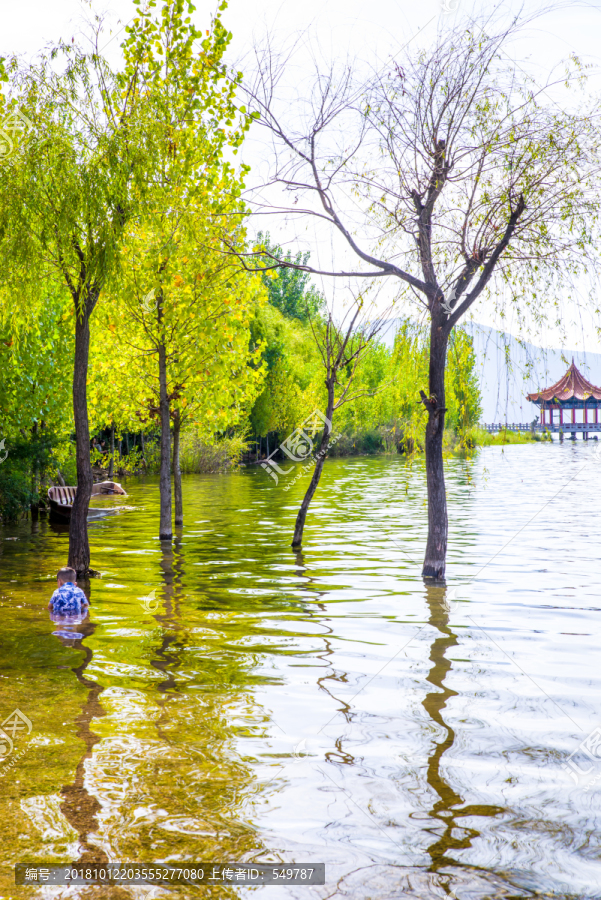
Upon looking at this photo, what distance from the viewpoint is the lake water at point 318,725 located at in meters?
4.42

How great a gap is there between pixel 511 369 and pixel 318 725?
6268 millimetres

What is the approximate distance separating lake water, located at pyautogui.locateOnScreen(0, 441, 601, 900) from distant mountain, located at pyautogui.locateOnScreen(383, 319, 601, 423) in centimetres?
287

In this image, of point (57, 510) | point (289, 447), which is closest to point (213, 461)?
point (289, 447)

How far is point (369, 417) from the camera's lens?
67188mm

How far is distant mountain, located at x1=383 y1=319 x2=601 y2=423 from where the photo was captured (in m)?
10.4

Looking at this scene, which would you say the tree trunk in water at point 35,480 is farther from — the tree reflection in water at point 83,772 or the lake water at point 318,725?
the tree reflection in water at point 83,772

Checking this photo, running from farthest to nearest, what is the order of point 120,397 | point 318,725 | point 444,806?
point 120,397, point 318,725, point 444,806

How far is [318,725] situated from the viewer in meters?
6.42

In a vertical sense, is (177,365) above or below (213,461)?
above

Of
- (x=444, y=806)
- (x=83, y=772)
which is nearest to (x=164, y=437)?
(x=83, y=772)

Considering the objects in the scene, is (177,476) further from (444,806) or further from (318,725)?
(444,806)

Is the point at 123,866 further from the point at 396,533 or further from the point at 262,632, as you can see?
the point at 396,533

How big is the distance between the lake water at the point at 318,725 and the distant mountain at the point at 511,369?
9.41 ft

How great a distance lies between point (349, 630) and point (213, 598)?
2767mm
